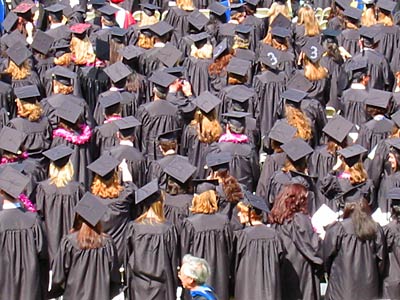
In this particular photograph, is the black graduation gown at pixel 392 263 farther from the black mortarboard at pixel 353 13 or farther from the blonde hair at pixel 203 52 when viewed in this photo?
the black mortarboard at pixel 353 13

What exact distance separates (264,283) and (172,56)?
190 inches

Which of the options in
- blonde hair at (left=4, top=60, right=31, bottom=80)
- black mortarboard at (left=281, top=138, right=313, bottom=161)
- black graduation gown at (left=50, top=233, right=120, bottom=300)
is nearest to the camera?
black graduation gown at (left=50, top=233, right=120, bottom=300)

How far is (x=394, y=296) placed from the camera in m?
10.6

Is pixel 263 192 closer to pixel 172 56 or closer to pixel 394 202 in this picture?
pixel 394 202

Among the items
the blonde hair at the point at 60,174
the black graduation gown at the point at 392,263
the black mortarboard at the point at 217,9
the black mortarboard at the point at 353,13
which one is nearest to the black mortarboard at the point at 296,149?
the black graduation gown at the point at 392,263

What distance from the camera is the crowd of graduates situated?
1052 centimetres

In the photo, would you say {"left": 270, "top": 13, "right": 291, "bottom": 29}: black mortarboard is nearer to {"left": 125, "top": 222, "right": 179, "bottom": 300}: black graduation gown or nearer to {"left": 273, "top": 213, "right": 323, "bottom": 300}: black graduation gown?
{"left": 273, "top": 213, "right": 323, "bottom": 300}: black graduation gown

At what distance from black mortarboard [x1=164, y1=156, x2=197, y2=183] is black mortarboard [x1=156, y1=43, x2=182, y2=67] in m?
3.50

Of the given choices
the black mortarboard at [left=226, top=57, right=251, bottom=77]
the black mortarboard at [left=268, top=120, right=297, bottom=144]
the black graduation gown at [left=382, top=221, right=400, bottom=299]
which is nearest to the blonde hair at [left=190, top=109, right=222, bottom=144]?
the black mortarboard at [left=268, top=120, right=297, bottom=144]

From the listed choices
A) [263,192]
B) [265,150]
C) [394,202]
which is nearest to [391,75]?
[265,150]

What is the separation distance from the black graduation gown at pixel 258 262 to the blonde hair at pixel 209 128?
2261 millimetres

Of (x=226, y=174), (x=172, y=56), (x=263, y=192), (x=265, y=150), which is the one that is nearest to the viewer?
(x=226, y=174)

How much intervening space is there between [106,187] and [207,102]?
211cm

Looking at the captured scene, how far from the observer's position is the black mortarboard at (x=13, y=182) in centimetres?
1055
